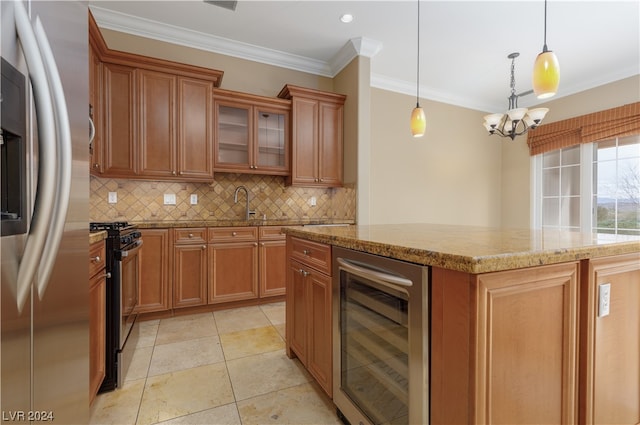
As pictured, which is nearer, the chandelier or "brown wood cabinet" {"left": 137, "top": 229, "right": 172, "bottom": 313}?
"brown wood cabinet" {"left": 137, "top": 229, "right": 172, "bottom": 313}

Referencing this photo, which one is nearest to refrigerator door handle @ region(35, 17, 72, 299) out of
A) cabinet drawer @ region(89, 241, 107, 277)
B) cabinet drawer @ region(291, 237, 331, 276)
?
cabinet drawer @ region(89, 241, 107, 277)

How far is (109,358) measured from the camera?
5.33 feet

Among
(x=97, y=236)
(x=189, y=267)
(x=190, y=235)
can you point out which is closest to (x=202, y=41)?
(x=190, y=235)

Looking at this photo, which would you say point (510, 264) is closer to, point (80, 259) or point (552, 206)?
point (80, 259)

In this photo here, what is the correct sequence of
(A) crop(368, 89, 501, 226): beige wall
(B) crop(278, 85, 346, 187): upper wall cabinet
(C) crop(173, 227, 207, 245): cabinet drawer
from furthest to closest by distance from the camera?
(A) crop(368, 89, 501, 226): beige wall → (B) crop(278, 85, 346, 187): upper wall cabinet → (C) crop(173, 227, 207, 245): cabinet drawer

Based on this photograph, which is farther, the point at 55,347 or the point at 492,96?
the point at 492,96

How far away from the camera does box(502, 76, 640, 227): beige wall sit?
3863 mm

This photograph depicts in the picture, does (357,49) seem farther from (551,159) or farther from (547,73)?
(551,159)

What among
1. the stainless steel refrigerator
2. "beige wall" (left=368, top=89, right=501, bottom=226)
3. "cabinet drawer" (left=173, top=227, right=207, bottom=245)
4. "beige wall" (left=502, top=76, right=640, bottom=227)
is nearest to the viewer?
the stainless steel refrigerator

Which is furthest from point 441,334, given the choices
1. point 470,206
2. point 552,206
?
point 552,206

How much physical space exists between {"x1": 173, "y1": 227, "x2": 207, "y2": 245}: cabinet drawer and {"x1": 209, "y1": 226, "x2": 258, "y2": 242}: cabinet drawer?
0.07 meters

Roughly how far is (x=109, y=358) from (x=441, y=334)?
1.80 meters

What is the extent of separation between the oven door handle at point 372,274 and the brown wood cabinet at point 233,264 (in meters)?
1.85

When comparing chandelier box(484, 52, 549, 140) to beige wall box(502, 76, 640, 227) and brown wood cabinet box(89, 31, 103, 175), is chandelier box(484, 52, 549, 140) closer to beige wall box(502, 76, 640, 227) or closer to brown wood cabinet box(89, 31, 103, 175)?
beige wall box(502, 76, 640, 227)
